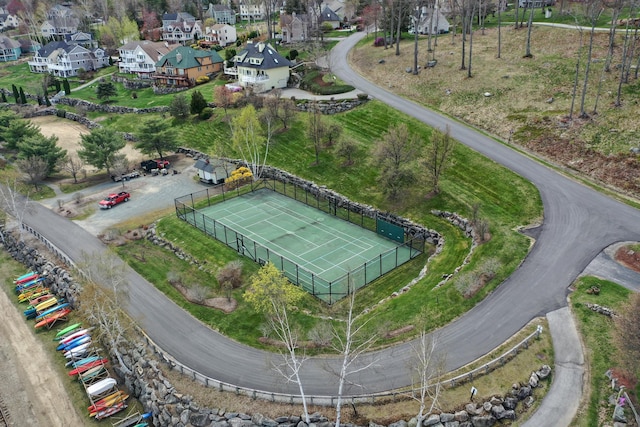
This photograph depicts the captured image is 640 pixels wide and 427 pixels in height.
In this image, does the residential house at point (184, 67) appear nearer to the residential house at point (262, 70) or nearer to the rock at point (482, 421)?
the residential house at point (262, 70)

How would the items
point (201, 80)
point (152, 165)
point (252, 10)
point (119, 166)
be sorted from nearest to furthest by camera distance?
point (119, 166), point (152, 165), point (201, 80), point (252, 10)

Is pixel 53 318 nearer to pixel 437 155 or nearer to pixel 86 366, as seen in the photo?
pixel 86 366

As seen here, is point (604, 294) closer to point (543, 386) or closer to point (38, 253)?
point (543, 386)

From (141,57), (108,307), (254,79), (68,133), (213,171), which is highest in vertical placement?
(141,57)

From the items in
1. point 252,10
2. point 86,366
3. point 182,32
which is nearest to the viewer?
point 86,366

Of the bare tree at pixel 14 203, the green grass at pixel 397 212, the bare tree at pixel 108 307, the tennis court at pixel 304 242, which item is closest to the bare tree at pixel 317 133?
the green grass at pixel 397 212

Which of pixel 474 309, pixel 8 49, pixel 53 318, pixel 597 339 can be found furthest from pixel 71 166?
pixel 8 49

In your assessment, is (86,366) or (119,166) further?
(119,166)
